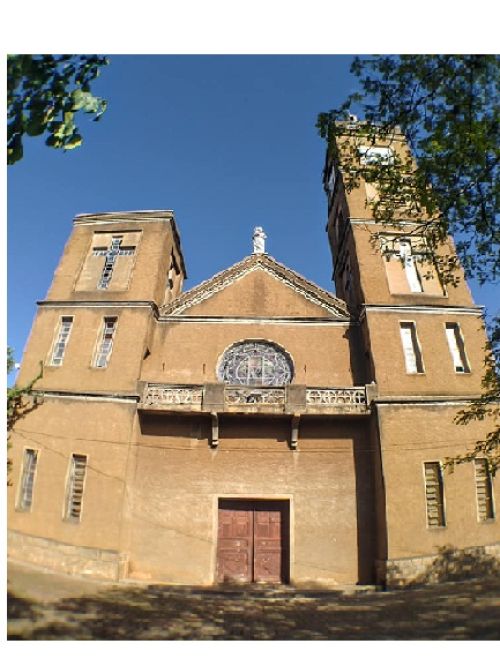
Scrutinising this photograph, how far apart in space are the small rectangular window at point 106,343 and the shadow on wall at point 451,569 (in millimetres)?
11168

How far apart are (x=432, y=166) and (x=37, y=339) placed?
13.8 m

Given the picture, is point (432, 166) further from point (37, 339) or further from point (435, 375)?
point (37, 339)

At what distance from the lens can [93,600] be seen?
970 centimetres

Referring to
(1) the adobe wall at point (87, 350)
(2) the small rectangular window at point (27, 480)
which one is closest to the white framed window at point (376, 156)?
(1) the adobe wall at point (87, 350)

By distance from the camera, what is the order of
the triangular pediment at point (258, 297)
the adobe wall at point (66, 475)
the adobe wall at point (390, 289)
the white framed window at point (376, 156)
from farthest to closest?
the triangular pediment at point (258, 297)
the adobe wall at point (390, 289)
the adobe wall at point (66, 475)
the white framed window at point (376, 156)

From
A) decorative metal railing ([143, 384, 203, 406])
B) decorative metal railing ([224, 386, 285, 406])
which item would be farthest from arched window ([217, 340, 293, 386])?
decorative metal railing ([143, 384, 203, 406])

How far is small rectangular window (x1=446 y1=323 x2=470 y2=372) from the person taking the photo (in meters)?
14.9

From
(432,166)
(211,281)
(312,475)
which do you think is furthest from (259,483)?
(432,166)

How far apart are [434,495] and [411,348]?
4.99 metres

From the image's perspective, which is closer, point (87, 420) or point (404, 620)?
point (404, 620)

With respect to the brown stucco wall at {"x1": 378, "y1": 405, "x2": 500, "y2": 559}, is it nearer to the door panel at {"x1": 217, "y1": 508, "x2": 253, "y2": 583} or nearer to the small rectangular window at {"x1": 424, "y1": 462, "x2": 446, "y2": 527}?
the small rectangular window at {"x1": 424, "y1": 462, "x2": 446, "y2": 527}

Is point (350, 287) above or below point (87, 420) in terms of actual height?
above

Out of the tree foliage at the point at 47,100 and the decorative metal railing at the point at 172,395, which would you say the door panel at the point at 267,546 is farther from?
the tree foliage at the point at 47,100

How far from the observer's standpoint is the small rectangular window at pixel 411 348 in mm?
14836
